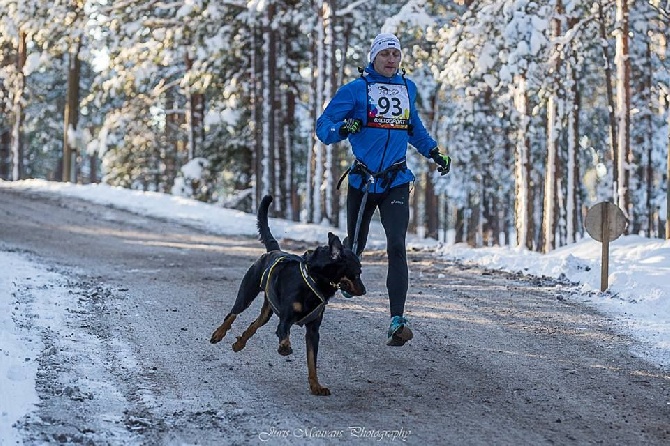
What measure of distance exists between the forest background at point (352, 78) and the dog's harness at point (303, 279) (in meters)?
12.7

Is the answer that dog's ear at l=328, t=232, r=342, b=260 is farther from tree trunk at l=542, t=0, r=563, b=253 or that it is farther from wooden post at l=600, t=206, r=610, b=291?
tree trunk at l=542, t=0, r=563, b=253

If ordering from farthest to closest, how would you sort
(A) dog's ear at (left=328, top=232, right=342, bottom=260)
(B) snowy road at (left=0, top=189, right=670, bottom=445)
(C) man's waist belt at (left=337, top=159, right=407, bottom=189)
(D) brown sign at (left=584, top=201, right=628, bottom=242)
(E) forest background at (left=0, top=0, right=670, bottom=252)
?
(E) forest background at (left=0, top=0, right=670, bottom=252), (D) brown sign at (left=584, top=201, right=628, bottom=242), (C) man's waist belt at (left=337, top=159, right=407, bottom=189), (A) dog's ear at (left=328, top=232, right=342, bottom=260), (B) snowy road at (left=0, top=189, right=670, bottom=445)

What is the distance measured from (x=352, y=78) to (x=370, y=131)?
21.6 metres

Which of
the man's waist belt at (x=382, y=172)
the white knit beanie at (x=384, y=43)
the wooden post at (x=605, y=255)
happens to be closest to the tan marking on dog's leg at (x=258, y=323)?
the man's waist belt at (x=382, y=172)

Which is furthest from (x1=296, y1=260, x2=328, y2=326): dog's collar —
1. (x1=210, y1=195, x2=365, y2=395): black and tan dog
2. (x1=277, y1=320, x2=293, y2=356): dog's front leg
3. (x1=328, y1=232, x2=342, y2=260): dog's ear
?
(x1=328, y1=232, x2=342, y2=260): dog's ear

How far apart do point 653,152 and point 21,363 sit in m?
29.6

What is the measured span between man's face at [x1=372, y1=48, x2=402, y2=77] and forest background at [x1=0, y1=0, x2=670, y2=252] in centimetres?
1168

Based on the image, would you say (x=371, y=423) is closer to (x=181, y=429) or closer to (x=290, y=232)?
(x=181, y=429)

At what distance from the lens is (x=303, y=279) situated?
588 centimetres

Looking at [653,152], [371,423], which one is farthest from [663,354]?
[653,152]

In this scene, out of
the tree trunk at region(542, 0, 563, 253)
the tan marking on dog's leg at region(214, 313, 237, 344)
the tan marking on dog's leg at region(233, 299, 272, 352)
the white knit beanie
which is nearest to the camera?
the tan marking on dog's leg at region(233, 299, 272, 352)

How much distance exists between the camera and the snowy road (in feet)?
16.4

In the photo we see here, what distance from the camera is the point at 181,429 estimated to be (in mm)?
4945

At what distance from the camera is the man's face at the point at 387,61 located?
670 centimetres
